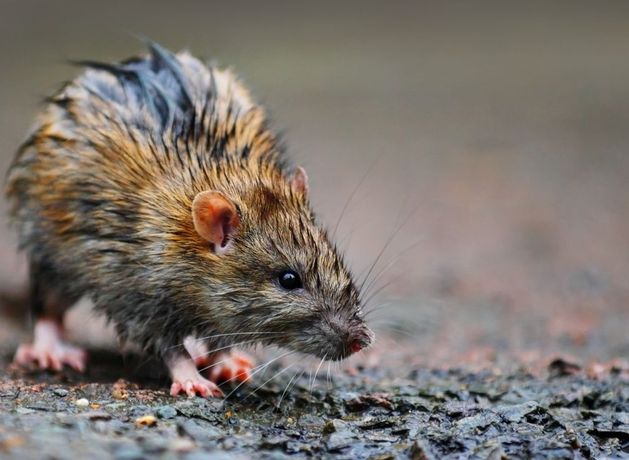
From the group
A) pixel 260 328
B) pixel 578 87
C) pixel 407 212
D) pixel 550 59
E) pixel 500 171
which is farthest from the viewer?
pixel 550 59

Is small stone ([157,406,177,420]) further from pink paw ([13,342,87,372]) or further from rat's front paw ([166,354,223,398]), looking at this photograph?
pink paw ([13,342,87,372])

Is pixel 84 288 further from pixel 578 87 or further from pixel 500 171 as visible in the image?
pixel 578 87

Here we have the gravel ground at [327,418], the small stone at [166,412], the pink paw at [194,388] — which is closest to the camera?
the gravel ground at [327,418]

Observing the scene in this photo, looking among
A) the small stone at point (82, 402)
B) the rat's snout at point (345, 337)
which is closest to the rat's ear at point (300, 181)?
the rat's snout at point (345, 337)

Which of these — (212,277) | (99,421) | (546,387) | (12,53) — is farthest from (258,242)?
(12,53)

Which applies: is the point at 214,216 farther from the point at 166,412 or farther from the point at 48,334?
the point at 48,334

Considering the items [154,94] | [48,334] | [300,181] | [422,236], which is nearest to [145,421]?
[300,181]

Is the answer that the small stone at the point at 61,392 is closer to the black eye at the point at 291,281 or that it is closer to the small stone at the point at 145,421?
the small stone at the point at 145,421
